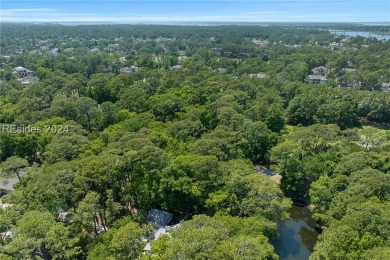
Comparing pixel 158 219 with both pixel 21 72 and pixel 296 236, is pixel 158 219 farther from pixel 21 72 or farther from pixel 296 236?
pixel 21 72

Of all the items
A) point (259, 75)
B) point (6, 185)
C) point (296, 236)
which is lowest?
point (296, 236)

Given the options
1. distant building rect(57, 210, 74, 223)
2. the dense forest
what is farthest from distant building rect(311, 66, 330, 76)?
distant building rect(57, 210, 74, 223)

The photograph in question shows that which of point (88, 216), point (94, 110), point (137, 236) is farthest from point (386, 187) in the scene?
point (94, 110)

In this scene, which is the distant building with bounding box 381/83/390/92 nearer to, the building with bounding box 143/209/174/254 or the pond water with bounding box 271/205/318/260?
the pond water with bounding box 271/205/318/260

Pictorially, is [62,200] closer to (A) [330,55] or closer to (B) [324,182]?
(B) [324,182]

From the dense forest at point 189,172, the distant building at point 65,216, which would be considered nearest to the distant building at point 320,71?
the dense forest at point 189,172

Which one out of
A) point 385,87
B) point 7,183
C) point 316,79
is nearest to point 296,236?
point 7,183

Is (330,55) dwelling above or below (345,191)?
above
